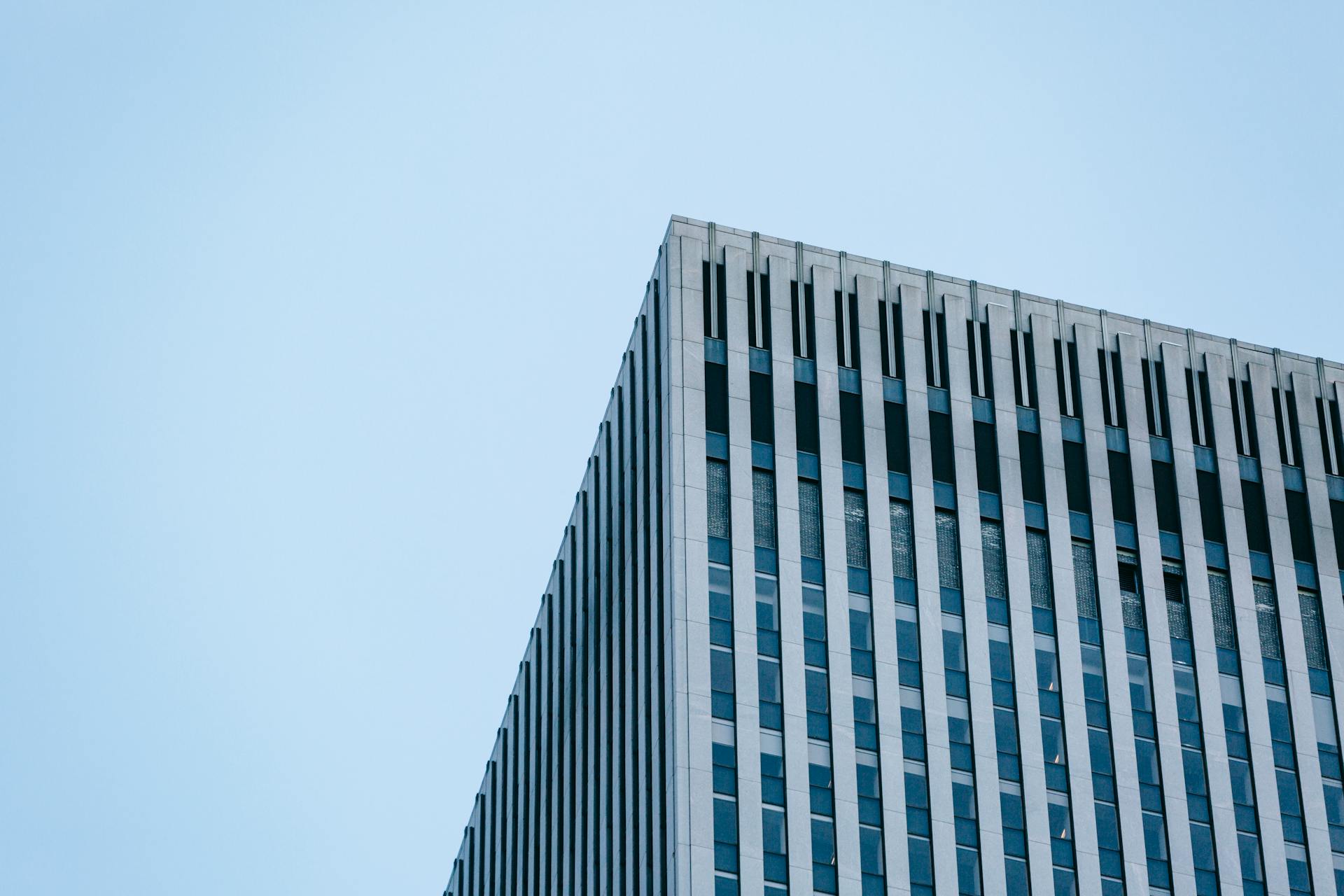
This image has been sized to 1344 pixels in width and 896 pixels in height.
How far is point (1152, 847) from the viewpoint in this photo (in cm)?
9150

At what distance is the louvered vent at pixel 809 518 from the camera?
93688 mm

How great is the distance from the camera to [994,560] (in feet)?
317

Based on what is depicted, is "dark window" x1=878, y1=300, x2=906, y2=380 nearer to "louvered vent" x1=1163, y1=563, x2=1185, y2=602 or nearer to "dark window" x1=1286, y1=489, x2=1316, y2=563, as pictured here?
"louvered vent" x1=1163, y1=563, x2=1185, y2=602

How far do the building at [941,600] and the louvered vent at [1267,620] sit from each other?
11 centimetres

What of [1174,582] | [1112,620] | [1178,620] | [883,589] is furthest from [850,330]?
[1178,620]

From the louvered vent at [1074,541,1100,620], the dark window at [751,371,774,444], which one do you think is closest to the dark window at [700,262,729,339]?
the dark window at [751,371,774,444]

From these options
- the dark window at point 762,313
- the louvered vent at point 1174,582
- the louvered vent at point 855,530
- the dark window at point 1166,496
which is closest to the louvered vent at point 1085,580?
the louvered vent at point 1174,582

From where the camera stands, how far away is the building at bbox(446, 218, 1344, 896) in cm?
8838

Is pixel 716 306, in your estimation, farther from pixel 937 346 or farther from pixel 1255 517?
pixel 1255 517

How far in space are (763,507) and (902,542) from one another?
5.70 meters

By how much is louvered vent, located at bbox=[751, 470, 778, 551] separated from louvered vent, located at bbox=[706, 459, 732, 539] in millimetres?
985

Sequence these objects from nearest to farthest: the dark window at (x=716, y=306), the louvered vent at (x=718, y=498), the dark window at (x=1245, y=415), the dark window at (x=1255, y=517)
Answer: the louvered vent at (x=718, y=498) < the dark window at (x=716, y=306) < the dark window at (x=1255, y=517) < the dark window at (x=1245, y=415)

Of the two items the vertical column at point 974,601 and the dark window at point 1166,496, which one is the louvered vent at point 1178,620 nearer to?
the dark window at point 1166,496

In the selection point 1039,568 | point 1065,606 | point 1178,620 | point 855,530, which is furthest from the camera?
point 1178,620
